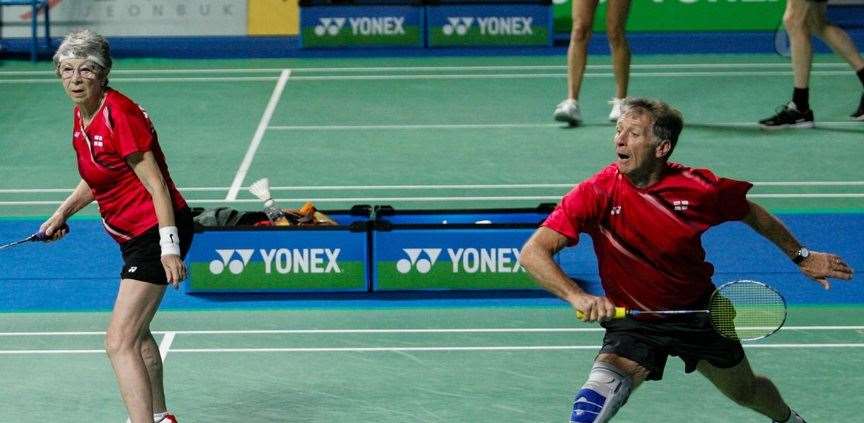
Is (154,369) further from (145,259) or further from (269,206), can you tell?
(269,206)

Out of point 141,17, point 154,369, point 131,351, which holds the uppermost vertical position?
point 141,17

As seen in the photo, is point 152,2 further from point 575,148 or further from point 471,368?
point 471,368

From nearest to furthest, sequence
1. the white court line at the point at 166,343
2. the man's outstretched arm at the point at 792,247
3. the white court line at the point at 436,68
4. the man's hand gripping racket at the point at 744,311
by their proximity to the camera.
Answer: the man's hand gripping racket at the point at 744,311, the man's outstretched arm at the point at 792,247, the white court line at the point at 166,343, the white court line at the point at 436,68

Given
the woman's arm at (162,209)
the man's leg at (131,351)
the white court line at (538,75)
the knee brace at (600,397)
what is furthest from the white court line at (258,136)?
the knee brace at (600,397)

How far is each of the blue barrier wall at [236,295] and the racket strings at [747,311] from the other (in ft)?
9.03

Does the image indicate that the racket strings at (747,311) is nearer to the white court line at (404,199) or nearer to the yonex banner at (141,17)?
the white court line at (404,199)

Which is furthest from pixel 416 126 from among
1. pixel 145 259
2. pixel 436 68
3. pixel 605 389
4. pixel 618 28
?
pixel 605 389

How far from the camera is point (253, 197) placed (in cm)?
948

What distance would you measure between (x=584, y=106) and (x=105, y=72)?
23.9ft

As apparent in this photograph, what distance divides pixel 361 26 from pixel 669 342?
9628 millimetres

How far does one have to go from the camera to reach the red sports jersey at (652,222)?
4852mm

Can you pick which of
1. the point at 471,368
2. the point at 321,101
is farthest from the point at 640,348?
the point at 321,101

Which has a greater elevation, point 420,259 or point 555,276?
point 555,276

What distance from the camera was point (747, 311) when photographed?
497cm
